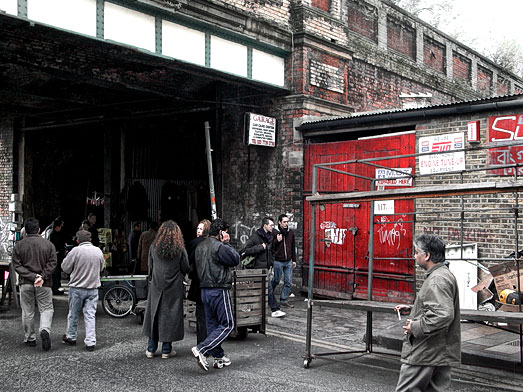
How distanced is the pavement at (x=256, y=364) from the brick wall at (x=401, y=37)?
10.3 meters

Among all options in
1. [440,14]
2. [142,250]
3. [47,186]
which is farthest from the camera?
[440,14]

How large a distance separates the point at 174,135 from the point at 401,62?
7322 millimetres

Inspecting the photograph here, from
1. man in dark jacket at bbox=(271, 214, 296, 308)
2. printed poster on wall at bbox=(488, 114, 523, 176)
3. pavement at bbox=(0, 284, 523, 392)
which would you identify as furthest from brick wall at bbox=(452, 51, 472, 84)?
pavement at bbox=(0, 284, 523, 392)

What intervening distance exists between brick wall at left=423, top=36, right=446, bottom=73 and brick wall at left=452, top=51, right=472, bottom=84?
84 cm

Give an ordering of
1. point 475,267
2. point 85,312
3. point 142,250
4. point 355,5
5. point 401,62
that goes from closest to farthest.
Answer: point 85,312
point 475,267
point 142,250
point 355,5
point 401,62

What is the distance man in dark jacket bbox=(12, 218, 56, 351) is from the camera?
8.01 metres

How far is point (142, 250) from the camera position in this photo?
12.8 metres

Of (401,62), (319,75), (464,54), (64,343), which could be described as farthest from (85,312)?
(464,54)

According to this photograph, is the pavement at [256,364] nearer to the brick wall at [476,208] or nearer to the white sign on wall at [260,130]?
the brick wall at [476,208]

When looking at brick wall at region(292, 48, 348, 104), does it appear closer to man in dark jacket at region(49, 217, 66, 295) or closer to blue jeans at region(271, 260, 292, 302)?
blue jeans at region(271, 260, 292, 302)

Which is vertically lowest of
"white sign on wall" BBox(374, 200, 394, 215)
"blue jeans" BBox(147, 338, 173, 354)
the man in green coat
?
"blue jeans" BBox(147, 338, 173, 354)

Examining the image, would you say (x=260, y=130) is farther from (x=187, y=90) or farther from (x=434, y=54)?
(x=434, y=54)

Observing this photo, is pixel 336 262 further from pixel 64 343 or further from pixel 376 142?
pixel 64 343

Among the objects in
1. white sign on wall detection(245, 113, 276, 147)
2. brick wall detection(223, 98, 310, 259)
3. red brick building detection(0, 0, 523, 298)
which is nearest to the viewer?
red brick building detection(0, 0, 523, 298)
